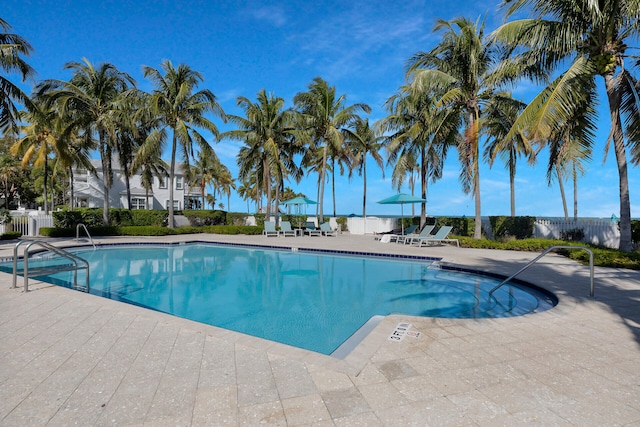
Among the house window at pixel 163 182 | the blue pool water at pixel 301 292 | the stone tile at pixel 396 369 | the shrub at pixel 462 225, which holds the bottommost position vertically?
the blue pool water at pixel 301 292

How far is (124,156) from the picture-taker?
2236cm

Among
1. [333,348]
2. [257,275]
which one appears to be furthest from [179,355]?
[257,275]

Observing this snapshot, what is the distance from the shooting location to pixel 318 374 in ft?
9.99

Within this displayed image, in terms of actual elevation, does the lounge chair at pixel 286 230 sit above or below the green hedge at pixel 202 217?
below

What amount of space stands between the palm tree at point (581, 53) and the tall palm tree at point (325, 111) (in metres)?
11.2

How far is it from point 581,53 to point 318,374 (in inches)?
482

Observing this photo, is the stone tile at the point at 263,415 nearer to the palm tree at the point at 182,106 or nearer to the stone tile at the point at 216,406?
the stone tile at the point at 216,406

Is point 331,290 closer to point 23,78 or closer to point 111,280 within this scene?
point 111,280

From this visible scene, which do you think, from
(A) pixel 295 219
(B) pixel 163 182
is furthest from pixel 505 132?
(B) pixel 163 182

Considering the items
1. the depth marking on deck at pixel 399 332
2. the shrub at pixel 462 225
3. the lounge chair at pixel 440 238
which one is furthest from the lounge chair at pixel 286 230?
the depth marking on deck at pixel 399 332

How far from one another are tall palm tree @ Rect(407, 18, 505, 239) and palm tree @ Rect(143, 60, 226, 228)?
1230 cm

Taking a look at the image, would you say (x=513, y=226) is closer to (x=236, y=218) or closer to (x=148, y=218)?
(x=236, y=218)

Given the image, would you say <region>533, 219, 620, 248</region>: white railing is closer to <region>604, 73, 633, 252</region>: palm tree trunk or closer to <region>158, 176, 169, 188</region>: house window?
<region>604, 73, 633, 252</region>: palm tree trunk

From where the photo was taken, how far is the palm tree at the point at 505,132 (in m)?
14.0
